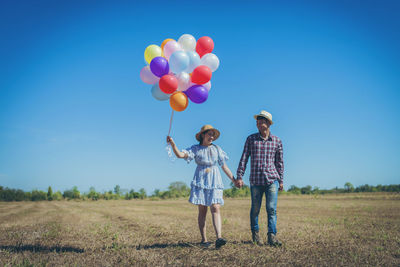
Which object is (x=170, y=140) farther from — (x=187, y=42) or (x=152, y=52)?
(x=187, y=42)

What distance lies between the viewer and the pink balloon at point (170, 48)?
15.7 ft

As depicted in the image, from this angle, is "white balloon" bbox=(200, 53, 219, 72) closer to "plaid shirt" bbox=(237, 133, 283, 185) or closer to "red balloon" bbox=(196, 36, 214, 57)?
"red balloon" bbox=(196, 36, 214, 57)

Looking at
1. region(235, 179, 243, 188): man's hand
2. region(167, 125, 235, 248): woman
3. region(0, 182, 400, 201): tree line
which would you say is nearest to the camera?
region(167, 125, 235, 248): woman

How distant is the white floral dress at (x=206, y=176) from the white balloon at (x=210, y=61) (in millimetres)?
1456

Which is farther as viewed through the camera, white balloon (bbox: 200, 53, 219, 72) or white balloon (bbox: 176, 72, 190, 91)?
white balloon (bbox: 200, 53, 219, 72)

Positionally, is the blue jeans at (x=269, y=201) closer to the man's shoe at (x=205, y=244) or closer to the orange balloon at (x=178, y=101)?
the man's shoe at (x=205, y=244)

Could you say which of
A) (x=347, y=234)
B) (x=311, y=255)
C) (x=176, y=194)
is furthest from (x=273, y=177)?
(x=176, y=194)

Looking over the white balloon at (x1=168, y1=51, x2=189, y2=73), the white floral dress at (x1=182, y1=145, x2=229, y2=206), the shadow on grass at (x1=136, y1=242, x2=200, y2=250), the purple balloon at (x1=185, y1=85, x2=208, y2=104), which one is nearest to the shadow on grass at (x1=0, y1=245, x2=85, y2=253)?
the shadow on grass at (x1=136, y1=242, x2=200, y2=250)

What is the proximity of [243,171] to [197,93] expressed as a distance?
5.06 feet

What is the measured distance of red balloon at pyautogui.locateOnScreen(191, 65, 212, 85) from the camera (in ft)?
15.0

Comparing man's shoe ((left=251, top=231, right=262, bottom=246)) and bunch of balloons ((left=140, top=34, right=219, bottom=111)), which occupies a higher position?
bunch of balloons ((left=140, top=34, right=219, bottom=111))

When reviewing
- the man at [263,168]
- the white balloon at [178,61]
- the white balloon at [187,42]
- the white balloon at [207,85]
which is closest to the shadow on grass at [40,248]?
the man at [263,168]

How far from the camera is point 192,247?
404 cm

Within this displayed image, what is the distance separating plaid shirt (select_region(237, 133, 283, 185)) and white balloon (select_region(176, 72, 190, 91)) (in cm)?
143
